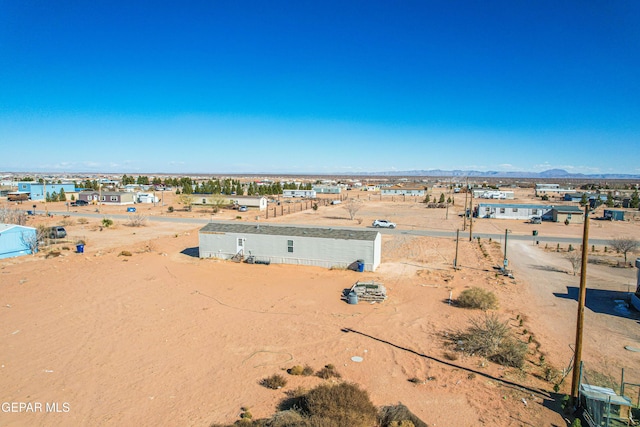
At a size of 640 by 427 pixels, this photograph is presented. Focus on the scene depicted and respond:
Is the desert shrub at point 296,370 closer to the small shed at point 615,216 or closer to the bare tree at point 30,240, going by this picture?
the bare tree at point 30,240

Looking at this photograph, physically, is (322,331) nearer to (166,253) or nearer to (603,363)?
(603,363)

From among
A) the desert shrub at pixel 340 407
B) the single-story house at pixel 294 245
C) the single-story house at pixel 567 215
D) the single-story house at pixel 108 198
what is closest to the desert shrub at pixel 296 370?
the desert shrub at pixel 340 407

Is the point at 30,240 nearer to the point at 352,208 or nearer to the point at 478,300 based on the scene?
the point at 478,300

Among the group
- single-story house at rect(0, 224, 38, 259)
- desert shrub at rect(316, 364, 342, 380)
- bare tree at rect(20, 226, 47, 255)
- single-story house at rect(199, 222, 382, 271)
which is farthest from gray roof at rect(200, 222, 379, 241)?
single-story house at rect(0, 224, 38, 259)

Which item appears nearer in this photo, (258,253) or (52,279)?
(52,279)

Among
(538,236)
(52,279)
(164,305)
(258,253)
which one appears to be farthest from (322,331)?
(538,236)

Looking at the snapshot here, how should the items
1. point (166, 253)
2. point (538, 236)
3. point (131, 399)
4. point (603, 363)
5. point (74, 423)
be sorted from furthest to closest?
1. point (538, 236)
2. point (166, 253)
3. point (603, 363)
4. point (131, 399)
5. point (74, 423)

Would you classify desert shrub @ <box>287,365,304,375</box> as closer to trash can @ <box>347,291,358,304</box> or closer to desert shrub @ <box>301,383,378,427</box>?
desert shrub @ <box>301,383,378,427</box>
